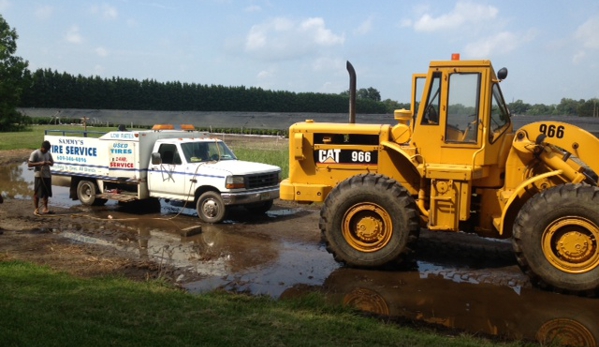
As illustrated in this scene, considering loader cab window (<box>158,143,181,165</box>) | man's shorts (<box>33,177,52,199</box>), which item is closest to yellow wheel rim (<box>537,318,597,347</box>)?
loader cab window (<box>158,143,181,165</box>)

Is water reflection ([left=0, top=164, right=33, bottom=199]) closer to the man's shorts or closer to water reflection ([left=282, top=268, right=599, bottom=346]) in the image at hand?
the man's shorts

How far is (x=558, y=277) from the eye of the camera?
24.7 ft

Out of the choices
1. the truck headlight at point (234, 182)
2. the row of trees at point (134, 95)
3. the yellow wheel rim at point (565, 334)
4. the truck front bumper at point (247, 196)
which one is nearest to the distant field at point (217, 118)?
the row of trees at point (134, 95)

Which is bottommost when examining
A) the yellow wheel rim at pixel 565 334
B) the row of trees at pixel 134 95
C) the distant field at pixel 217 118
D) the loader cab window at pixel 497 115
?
the yellow wheel rim at pixel 565 334

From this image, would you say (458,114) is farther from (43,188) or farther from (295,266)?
(43,188)

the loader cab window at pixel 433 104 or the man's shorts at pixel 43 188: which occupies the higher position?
the loader cab window at pixel 433 104

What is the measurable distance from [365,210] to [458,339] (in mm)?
3289

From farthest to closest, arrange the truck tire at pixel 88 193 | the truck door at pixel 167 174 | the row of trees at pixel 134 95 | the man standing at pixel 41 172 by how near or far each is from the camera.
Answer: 1. the row of trees at pixel 134 95
2. the truck tire at pixel 88 193
3. the truck door at pixel 167 174
4. the man standing at pixel 41 172

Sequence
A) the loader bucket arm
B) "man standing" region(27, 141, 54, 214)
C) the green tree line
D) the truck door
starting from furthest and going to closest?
the green tree line → the truck door → "man standing" region(27, 141, 54, 214) → the loader bucket arm

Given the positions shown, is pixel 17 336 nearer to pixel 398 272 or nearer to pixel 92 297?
pixel 92 297

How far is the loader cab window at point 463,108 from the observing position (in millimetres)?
8602

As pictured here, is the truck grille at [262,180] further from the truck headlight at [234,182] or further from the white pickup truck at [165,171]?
the truck headlight at [234,182]

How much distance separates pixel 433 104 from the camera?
28.9 feet

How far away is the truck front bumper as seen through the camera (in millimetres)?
12391
